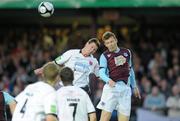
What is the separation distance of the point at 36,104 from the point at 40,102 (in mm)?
68

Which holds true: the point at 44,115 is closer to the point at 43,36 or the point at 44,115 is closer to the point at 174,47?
the point at 174,47

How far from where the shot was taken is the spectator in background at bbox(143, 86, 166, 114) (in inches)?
733

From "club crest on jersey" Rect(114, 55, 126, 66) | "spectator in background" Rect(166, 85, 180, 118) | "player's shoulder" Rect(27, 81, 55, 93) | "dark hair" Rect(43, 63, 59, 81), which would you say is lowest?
"spectator in background" Rect(166, 85, 180, 118)

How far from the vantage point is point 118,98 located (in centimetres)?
1359

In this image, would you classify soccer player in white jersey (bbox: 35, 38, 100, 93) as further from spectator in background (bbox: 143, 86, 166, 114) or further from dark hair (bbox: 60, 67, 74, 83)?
spectator in background (bbox: 143, 86, 166, 114)

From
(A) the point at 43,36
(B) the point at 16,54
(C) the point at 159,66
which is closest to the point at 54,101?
(C) the point at 159,66

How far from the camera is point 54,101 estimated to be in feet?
34.6

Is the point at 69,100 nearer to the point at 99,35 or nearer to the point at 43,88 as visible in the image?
the point at 43,88

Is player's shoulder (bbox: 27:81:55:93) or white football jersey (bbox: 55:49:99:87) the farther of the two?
white football jersey (bbox: 55:49:99:87)

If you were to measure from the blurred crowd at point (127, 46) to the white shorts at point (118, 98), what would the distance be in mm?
Result: 3622

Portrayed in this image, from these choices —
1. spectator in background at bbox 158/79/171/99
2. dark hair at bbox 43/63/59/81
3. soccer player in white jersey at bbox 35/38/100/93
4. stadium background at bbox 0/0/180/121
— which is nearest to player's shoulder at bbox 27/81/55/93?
dark hair at bbox 43/63/59/81

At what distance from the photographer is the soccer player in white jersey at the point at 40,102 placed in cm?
1043

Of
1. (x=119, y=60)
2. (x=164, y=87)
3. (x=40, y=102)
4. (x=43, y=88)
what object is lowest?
(x=164, y=87)

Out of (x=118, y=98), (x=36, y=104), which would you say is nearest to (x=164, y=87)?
(x=118, y=98)
